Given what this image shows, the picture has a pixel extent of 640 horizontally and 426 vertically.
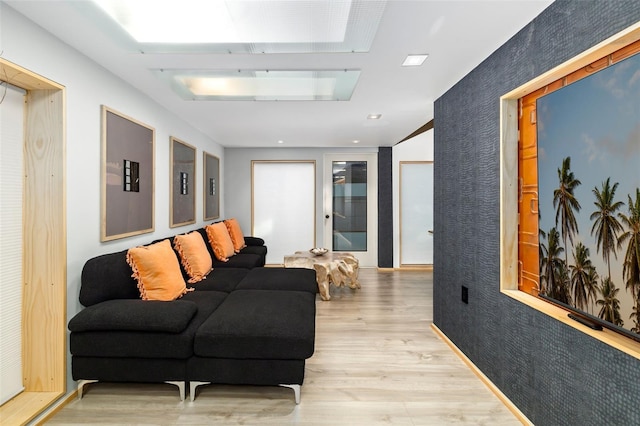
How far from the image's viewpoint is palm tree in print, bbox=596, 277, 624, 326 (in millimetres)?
1266

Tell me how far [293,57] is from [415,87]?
124 centimetres

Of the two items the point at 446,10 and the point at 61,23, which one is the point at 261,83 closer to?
the point at 61,23

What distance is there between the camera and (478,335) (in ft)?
7.63

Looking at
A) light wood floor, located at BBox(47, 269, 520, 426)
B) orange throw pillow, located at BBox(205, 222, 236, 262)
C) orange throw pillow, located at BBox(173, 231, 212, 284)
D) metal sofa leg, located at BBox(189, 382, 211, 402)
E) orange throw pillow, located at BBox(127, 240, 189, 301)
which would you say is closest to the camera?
light wood floor, located at BBox(47, 269, 520, 426)

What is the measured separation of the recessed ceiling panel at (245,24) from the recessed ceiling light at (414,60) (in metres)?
0.40

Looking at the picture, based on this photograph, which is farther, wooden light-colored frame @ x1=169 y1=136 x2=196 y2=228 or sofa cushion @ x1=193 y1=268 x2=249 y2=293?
wooden light-colored frame @ x1=169 y1=136 x2=196 y2=228

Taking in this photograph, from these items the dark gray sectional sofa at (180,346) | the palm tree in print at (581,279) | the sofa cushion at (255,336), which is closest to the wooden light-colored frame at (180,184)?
the dark gray sectional sofa at (180,346)

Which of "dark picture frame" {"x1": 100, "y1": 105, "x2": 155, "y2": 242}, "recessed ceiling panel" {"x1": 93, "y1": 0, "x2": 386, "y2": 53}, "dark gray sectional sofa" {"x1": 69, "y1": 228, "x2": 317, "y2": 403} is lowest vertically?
"dark gray sectional sofa" {"x1": 69, "y1": 228, "x2": 317, "y2": 403}

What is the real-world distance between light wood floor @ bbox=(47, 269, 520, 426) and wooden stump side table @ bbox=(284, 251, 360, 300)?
50.0 inches

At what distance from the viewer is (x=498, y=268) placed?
6.83ft

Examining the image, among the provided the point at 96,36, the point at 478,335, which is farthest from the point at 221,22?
the point at 478,335

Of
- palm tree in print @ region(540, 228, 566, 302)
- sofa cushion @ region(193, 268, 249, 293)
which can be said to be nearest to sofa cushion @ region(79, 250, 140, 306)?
sofa cushion @ region(193, 268, 249, 293)

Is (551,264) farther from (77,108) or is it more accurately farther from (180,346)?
(77,108)

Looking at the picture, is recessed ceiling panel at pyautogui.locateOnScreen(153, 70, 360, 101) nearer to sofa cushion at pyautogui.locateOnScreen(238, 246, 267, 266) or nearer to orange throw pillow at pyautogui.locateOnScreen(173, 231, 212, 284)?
orange throw pillow at pyautogui.locateOnScreen(173, 231, 212, 284)
